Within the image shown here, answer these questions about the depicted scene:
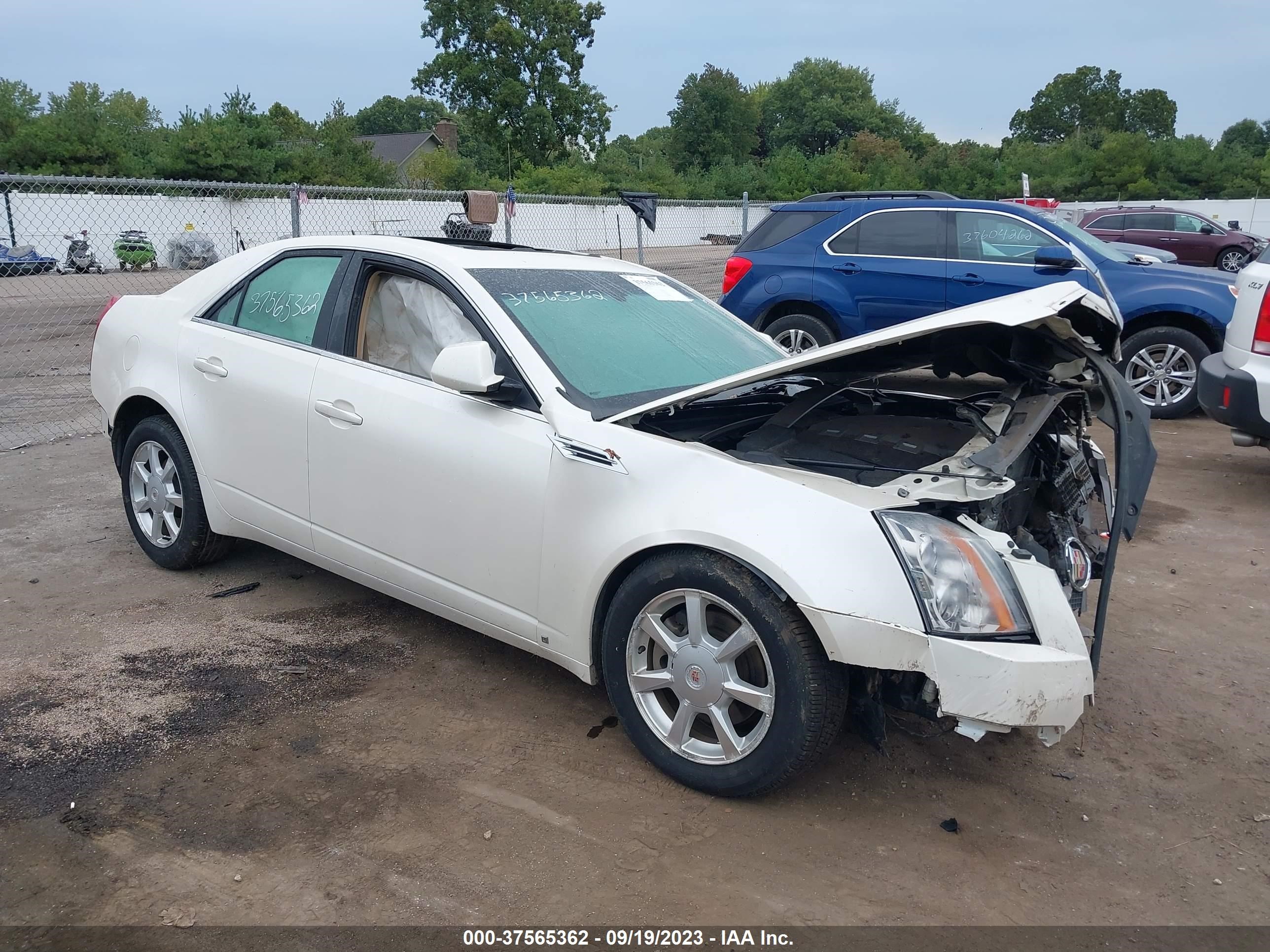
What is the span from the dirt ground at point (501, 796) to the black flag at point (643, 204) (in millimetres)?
6760

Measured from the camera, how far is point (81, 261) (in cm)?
1358

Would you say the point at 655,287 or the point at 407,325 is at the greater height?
the point at 655,287

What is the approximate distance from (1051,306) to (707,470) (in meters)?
1.12

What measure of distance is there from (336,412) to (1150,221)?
80.1ft

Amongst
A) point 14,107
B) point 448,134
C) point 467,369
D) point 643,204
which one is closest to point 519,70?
point 448,134

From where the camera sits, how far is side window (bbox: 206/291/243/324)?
459 cm

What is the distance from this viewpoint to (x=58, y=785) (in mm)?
3133

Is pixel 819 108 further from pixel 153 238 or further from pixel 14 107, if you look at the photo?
pixel 153 238

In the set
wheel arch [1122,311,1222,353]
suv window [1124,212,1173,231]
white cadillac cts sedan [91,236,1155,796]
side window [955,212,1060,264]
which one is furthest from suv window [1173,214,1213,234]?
white cadillac cts sedan [91,236,1155,796]

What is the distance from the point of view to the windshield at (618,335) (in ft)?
11.9

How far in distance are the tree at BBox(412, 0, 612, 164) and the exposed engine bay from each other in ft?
192

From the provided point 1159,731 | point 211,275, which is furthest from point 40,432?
point 1159,731

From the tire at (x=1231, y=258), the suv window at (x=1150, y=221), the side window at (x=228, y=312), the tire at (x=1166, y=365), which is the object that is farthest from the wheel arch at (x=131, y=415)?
the tire at (x=1231, y=258)

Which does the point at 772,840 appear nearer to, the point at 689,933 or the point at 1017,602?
the point at 689,933
